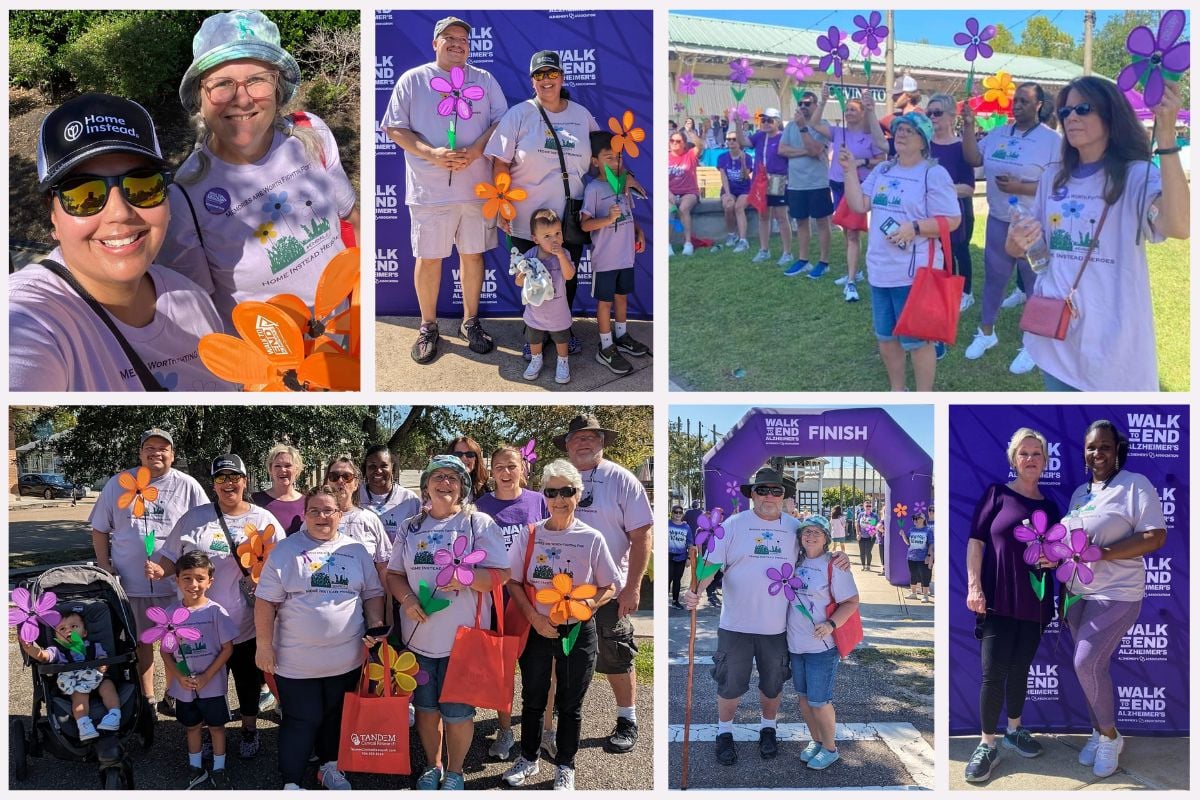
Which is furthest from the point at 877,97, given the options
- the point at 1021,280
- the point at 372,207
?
the point at 372,207

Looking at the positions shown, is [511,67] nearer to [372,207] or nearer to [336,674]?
[372,207]

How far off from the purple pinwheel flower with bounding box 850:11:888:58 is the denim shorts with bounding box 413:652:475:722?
11.6 feet

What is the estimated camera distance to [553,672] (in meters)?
4.82

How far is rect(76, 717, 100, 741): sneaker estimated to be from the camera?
14.3 feet

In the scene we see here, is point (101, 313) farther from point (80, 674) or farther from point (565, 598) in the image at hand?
point (565, 598)

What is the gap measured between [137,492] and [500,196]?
7.12 ft

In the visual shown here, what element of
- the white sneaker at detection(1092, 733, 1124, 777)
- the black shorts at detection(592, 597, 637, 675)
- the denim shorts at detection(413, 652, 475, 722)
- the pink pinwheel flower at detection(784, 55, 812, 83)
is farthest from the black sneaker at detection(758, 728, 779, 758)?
the pink pinwheel flower at detection(784, 55, 812, 83)

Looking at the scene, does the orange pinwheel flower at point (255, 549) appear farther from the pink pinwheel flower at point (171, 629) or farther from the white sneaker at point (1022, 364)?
the white sneaker at point (1022, 364)

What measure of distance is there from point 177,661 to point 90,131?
221 cm

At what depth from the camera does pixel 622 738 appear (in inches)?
189

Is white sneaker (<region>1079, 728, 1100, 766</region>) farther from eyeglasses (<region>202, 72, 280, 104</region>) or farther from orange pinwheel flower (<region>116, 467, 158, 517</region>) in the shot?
eyeglasses (<region>202, 72, 280, 104</region>)

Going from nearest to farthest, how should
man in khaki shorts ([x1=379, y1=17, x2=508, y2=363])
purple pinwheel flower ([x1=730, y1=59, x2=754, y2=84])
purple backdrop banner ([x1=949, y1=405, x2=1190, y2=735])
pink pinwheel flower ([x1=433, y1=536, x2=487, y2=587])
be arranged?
pink pinwheel flower ([x1=433, y1=536, x2=487, y2=587])
purple backdrop banner ([x1=949, y1=405, x2=1190, y2=735])
man in khaki shorts ([x1=379, y1=17, x2=508, y2=363])
purple pinwheel flower ([x1=730, y1=59, x2=754, y2=84])

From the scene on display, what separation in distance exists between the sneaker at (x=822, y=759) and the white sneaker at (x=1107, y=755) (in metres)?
1.19

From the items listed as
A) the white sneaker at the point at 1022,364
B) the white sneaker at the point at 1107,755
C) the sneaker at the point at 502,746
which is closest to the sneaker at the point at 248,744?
the sneaker at the point at 502,746
